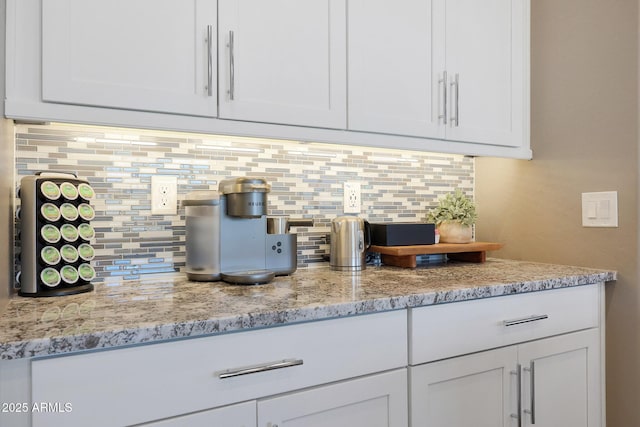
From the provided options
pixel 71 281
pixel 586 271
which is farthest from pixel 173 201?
pixel 586 271

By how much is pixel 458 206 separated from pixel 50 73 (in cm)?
153

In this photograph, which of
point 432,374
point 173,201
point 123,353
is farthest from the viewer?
point 173,201

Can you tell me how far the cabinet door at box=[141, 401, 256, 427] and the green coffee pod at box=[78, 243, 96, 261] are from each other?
560 mm

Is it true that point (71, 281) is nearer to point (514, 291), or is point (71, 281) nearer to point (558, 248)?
point (514, 291)

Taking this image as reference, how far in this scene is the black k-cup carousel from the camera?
1.14 m

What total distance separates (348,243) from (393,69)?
642 mm

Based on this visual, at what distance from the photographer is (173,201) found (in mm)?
1493

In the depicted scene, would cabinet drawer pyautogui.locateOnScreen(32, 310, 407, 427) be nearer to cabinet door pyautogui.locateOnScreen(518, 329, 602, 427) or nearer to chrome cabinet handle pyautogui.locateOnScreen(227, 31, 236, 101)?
cabinet door pyautogui.locateOnScreen(518, 329, 602, 427)

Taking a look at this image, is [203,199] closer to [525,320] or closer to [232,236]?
[232,236]

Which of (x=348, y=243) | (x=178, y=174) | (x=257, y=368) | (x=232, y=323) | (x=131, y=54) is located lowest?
(x=257, y=368)

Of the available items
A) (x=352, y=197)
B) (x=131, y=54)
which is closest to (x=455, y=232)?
(x=352, y=197)

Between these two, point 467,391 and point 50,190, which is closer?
point 50,190

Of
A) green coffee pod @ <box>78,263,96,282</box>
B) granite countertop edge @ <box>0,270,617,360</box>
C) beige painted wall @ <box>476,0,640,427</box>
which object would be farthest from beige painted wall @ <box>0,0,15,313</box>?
beige painted wall @ <box>476,0,640,427</box>

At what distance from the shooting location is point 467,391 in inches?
50.8
